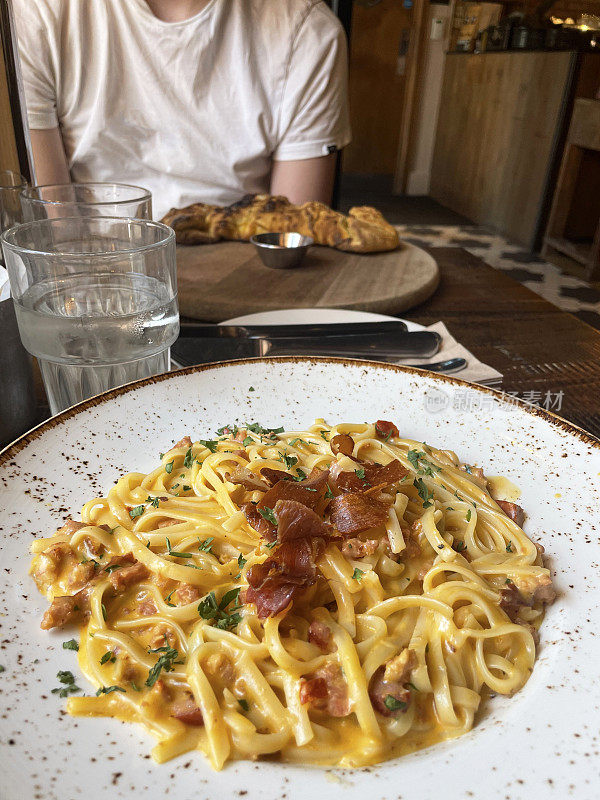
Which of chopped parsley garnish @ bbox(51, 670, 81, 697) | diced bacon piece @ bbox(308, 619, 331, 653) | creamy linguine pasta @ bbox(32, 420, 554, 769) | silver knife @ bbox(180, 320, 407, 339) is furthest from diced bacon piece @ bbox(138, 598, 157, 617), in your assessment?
silver knife @ bbox(180, 320, 407, 339)

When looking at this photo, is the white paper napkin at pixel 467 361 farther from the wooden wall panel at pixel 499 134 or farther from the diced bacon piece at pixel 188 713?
the wooden wall panel at pixel 499 134

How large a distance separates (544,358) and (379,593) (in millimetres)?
1398

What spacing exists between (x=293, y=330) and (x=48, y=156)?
9.31 feet

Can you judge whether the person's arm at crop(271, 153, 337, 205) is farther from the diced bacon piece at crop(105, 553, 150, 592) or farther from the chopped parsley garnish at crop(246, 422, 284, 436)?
the diced bacon piece at crop(105, 553, 150, 592)

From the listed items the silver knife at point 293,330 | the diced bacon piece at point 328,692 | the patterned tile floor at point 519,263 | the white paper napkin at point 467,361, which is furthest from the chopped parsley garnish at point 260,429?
the patterned tile floor at point 519,263

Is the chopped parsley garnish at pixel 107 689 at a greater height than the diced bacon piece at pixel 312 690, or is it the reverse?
the chopped parsley garnish at pixel 107 689

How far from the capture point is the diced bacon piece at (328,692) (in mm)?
1090

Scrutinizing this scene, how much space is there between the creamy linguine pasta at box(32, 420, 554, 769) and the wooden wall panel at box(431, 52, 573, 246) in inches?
357

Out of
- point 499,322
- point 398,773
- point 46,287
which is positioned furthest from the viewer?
point 499,322

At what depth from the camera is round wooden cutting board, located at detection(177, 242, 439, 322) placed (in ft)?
8.87

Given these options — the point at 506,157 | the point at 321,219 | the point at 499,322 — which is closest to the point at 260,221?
the point at 321,219

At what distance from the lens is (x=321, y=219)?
3371mm

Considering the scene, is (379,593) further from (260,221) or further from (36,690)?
(260,221)

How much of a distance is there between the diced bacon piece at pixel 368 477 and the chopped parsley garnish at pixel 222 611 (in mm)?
332
